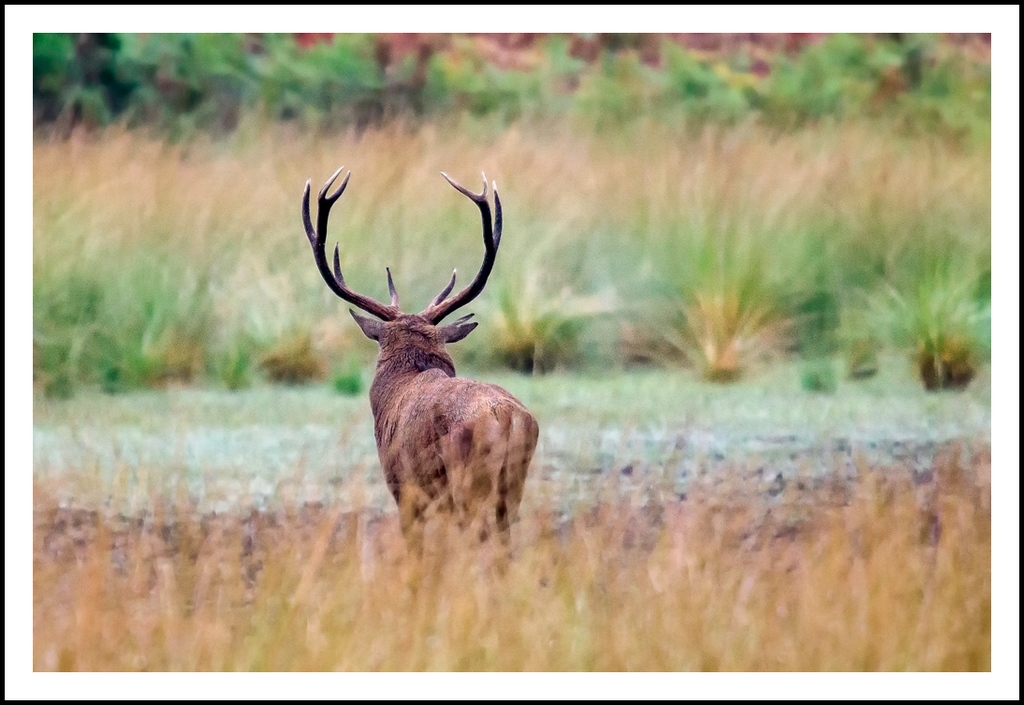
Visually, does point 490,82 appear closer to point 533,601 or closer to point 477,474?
point 477,474

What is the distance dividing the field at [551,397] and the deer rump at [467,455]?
0.42 feet

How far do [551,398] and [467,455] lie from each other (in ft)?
7.28

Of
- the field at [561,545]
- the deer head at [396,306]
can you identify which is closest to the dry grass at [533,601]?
the field at [561,545]

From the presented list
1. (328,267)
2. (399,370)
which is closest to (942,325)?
(399,370)

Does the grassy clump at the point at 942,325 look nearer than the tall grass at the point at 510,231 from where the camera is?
Yes

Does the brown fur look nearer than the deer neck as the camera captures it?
Yes

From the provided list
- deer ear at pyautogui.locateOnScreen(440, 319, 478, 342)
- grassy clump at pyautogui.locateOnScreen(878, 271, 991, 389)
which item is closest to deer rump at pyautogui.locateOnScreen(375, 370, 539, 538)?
deer ear at pyautogui.locateOnScreen(440, 319, 478, 342)

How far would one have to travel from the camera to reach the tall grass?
6262 mm

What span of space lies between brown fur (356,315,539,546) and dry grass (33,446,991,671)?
0.42 ft

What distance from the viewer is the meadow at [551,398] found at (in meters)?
4.43

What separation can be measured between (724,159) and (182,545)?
124 inches

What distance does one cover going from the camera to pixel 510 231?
693cm

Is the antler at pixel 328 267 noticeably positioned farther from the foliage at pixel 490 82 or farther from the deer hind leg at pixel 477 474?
the deer hind leg at pixel 477 474

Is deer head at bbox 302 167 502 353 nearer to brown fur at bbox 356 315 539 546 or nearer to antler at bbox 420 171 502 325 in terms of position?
antler at bbox 420 171 502 325
